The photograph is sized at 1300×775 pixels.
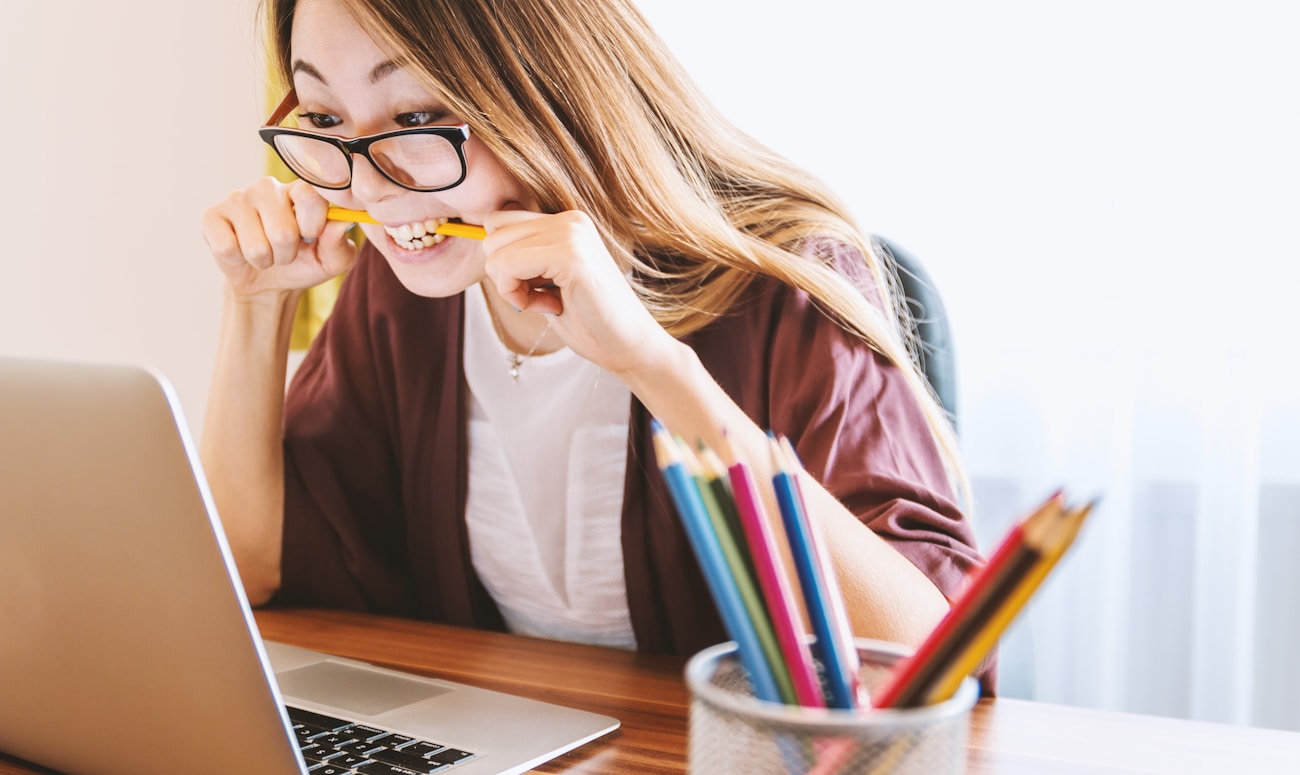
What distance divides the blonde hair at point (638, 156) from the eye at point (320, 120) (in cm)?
10

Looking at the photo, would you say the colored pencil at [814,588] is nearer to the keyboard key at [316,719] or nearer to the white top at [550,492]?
the keyboard key at [316,719]

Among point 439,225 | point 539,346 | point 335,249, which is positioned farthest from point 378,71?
point 539,346

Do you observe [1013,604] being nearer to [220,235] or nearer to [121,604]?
[121,604]

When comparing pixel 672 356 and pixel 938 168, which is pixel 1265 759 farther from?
pixel 938 168

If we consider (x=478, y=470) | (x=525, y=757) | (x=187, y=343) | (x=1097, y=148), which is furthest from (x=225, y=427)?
(x=187, y=343)

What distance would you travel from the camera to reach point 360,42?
0.91 m

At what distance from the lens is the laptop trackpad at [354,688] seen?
715mm

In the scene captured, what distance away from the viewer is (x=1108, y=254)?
168cm

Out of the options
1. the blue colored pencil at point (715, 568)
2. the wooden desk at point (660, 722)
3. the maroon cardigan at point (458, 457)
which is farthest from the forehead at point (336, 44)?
the blue colored pencil at point (715, 568)

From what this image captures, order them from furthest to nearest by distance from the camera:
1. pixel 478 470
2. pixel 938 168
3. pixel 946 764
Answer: pixel 938 168 → pixel 478 470 → pixel 946 764

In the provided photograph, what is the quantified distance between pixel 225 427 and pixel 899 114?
3.80ft

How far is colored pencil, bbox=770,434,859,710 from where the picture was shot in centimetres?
34

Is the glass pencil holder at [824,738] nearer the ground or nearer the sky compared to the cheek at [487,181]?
nearer the ground

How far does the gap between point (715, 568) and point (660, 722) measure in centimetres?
39
